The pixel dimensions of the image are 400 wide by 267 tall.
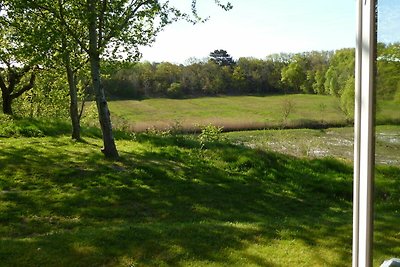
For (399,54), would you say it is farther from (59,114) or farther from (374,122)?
(59,114)

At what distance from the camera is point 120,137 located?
14.9 m

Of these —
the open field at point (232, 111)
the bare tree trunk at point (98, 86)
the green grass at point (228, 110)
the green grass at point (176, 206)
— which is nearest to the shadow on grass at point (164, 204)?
the green grass at point (176, 206)

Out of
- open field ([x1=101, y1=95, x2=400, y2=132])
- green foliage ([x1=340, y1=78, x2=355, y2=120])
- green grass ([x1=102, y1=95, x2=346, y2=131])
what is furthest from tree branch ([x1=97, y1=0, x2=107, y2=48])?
green grass ([x1=102, y1=95, x2=346, y2=131])

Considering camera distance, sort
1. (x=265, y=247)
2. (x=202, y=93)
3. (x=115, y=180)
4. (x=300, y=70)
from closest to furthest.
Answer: (x=265, y=247), (x=115, y=180), (x=300, y=70), (x=202, y=93)

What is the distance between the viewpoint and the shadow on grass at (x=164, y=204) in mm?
5035

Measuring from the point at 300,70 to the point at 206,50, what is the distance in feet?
63.8

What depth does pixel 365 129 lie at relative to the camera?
1.96 meters

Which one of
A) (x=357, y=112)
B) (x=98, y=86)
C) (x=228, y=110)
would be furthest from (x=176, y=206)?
(x=228, y=110)

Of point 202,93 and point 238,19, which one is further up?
point 238,19

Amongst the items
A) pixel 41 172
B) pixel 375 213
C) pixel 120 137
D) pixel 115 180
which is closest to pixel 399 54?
pixel 375 213

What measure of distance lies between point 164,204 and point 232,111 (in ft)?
119

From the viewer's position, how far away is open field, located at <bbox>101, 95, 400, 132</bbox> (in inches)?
1314

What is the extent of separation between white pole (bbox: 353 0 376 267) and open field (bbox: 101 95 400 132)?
29104 millimetres

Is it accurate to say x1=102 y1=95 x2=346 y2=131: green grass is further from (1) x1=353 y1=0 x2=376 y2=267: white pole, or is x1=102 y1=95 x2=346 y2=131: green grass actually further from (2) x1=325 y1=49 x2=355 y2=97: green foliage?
(1) x1=353 y1=0 x2=376 y2=267: white pole
